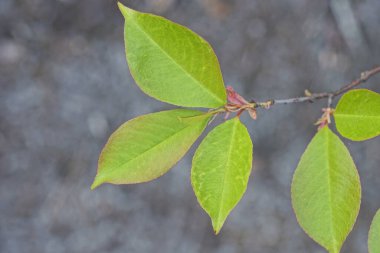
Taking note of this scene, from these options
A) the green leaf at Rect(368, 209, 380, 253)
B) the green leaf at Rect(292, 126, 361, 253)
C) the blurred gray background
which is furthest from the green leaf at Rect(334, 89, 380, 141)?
the blurred gray background

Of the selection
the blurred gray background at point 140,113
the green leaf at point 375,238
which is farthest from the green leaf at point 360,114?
the blurred gray background at point 140,113

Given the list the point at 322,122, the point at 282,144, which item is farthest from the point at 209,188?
the point at 282,144

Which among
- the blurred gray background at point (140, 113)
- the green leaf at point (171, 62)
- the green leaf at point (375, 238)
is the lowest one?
the blurred gray background at point (140, 113)

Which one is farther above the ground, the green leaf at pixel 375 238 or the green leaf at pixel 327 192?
the green leaf at pixel 327 192

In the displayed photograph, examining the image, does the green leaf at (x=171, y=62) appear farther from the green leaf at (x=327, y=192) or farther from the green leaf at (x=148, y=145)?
the green leaf at (x=327, y=192)

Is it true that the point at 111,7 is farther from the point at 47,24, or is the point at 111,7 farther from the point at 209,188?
the point at 209,188

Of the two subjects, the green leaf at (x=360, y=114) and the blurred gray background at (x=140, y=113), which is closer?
the green leaf at (x=360, y=114)

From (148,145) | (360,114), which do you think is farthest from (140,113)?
(360,114)
